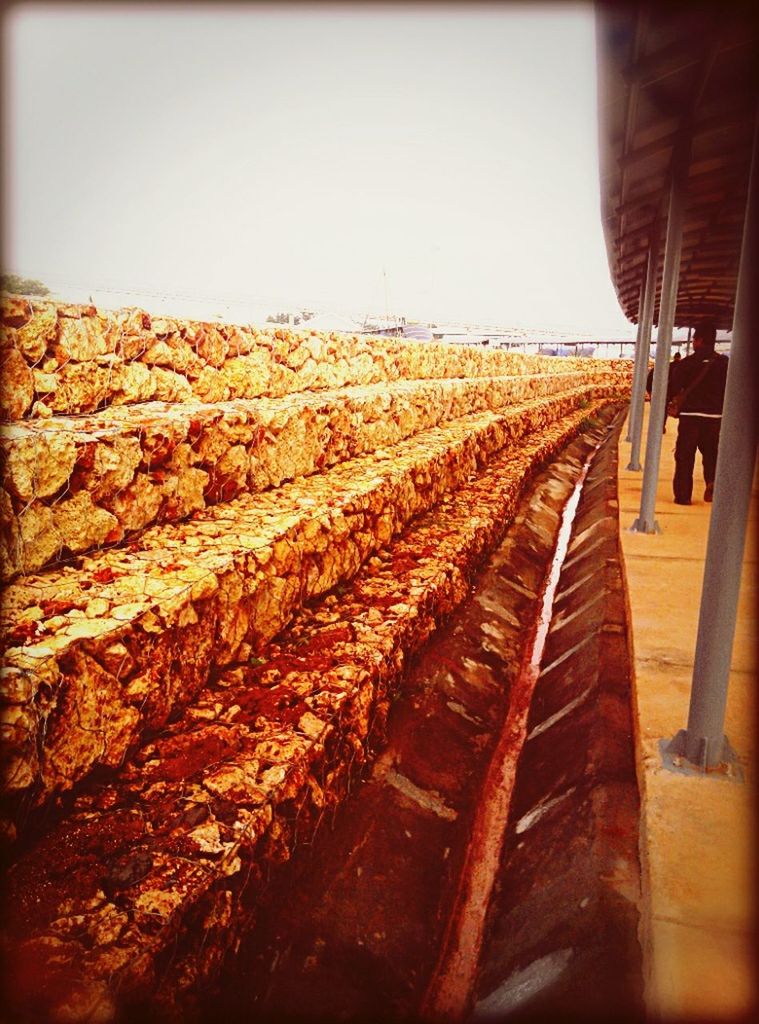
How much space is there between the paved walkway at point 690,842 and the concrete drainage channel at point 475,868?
34 cm

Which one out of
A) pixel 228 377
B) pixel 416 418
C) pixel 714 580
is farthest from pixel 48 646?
pixel 416 418

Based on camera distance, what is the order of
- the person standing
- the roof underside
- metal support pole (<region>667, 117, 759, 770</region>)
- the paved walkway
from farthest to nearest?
the person standing → the roof underside → metal support pole (<region>667, 117, 759, 770</region>) → the paved walkway

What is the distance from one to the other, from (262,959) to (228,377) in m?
4.16

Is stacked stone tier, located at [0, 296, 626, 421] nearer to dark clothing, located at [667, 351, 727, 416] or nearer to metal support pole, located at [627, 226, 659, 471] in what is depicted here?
dark clothing, located at [667, 351, 727, 416]

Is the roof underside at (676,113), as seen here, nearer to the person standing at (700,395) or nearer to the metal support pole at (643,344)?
the metal support pole at (643,344)

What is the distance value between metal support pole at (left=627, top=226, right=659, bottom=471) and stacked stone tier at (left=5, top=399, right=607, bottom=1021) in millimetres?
5608

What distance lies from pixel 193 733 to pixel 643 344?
9.68 metres

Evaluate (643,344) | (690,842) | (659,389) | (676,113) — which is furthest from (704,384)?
(690,842)

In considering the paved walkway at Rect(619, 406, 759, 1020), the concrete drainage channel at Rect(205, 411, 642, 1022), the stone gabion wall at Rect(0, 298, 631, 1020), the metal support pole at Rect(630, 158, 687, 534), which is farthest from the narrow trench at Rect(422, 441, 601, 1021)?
Result: the metal support pole at Rect(630, 158, 687, 534)

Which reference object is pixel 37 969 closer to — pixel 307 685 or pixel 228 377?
pixel 307 685

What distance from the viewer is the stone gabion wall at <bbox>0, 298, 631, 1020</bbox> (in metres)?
1.91

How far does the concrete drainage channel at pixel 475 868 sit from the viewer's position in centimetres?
216

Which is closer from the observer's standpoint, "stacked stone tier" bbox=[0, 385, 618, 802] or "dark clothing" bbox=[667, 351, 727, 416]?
"stacked stone tier" bbox=[0, 385, 618, 802]

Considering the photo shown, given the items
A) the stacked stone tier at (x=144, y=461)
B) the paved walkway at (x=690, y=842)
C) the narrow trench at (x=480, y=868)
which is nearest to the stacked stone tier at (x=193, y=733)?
the stacked stone tier at (x=144, y=461)
